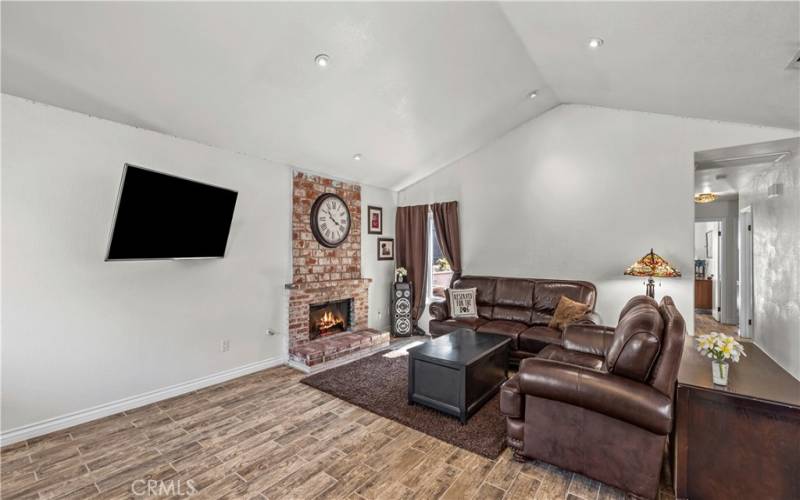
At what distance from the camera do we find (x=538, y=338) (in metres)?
3.80

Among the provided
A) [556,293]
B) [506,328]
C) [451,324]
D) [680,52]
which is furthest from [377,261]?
[680,52]

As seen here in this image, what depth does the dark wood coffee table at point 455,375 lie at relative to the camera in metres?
Result: 2.78

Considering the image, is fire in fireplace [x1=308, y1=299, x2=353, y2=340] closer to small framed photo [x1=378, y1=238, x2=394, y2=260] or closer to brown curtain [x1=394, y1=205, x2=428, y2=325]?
small framed photo [x1=378, y1=238, x2=394, y2=260]

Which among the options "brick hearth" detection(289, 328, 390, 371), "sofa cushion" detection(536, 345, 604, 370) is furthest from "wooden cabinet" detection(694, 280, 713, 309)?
"brick hearth" detection(289, 328, 390, 371)

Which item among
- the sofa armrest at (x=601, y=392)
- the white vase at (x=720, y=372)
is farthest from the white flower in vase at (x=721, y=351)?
the sofa armrest at (x=601, y=392)

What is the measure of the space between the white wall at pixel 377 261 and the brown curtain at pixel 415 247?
254mm

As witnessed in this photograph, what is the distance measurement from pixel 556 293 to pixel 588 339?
1.16 m

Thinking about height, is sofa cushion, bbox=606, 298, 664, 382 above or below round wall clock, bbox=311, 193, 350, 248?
below

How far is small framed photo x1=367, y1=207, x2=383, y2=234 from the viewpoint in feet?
18.0

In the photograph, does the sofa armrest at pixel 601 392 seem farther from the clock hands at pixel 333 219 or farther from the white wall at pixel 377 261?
the white wall at pixel 377 261

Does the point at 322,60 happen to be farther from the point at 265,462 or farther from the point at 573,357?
the point at 573,357

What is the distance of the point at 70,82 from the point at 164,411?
265cm

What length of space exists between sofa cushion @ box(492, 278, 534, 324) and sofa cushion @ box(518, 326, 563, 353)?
0.50 meters

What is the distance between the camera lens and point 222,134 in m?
3.38
